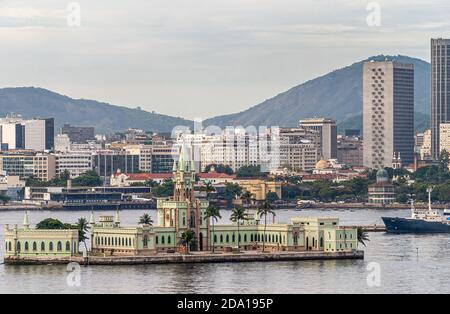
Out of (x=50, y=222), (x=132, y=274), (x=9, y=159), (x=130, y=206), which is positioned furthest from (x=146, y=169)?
(x=132, y=274)

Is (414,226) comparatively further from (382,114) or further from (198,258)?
(382,114)

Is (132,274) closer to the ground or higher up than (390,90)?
closer to the ground

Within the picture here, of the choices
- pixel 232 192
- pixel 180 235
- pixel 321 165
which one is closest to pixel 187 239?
pixel 180 235

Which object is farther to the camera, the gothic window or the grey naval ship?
the grey naval ship

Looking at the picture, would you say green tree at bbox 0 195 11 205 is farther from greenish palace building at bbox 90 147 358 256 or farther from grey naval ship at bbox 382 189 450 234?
greenish palace building at bbox 90 147 358 256


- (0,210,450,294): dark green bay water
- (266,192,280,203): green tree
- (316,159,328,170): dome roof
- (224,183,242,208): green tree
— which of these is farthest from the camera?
(316,159,328,170): dome roof

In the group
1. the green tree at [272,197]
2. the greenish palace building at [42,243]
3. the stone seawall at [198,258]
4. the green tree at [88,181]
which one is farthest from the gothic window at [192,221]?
the green tree at [88,181]

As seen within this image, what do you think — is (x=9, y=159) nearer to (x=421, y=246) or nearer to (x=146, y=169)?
(x=146, y=169)

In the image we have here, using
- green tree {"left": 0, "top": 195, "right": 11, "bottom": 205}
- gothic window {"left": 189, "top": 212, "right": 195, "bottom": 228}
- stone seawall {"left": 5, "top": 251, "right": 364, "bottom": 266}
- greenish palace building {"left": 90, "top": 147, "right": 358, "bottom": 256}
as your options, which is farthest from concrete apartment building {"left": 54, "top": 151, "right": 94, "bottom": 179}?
stone seawall {"left": 5, "top": 251, "right": 364, "bottom": 266}
